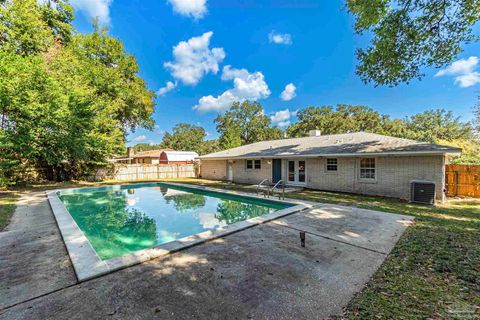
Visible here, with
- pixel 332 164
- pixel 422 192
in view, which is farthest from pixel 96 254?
pixel 332 164

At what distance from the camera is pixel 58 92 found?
12.6 metres

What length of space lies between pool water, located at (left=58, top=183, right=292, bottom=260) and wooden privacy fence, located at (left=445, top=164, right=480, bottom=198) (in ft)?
30.9

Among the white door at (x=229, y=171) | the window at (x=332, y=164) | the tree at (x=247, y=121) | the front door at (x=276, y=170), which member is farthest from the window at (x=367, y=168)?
the tree at (x=247, y=121)

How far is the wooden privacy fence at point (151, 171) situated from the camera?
2136 cm

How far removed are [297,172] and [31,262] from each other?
13.3 meters

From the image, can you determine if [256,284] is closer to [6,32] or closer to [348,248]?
[348,248]

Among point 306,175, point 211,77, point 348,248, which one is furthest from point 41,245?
point 211,77

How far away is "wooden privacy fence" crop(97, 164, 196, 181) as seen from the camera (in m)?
21.4

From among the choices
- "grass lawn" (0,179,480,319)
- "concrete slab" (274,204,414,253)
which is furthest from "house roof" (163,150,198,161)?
"concrete slab" (274,204,414,253)

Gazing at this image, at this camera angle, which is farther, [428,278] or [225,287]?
A: [428,278]

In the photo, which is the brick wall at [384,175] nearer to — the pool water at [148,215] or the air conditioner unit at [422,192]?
the air conditioner unit at [422,192]

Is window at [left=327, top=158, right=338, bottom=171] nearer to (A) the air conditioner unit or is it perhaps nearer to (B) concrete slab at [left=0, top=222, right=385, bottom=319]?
(A) the air conditioner unit

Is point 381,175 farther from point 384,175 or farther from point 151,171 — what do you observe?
point 151,171

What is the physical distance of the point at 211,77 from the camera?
94.2 ft
